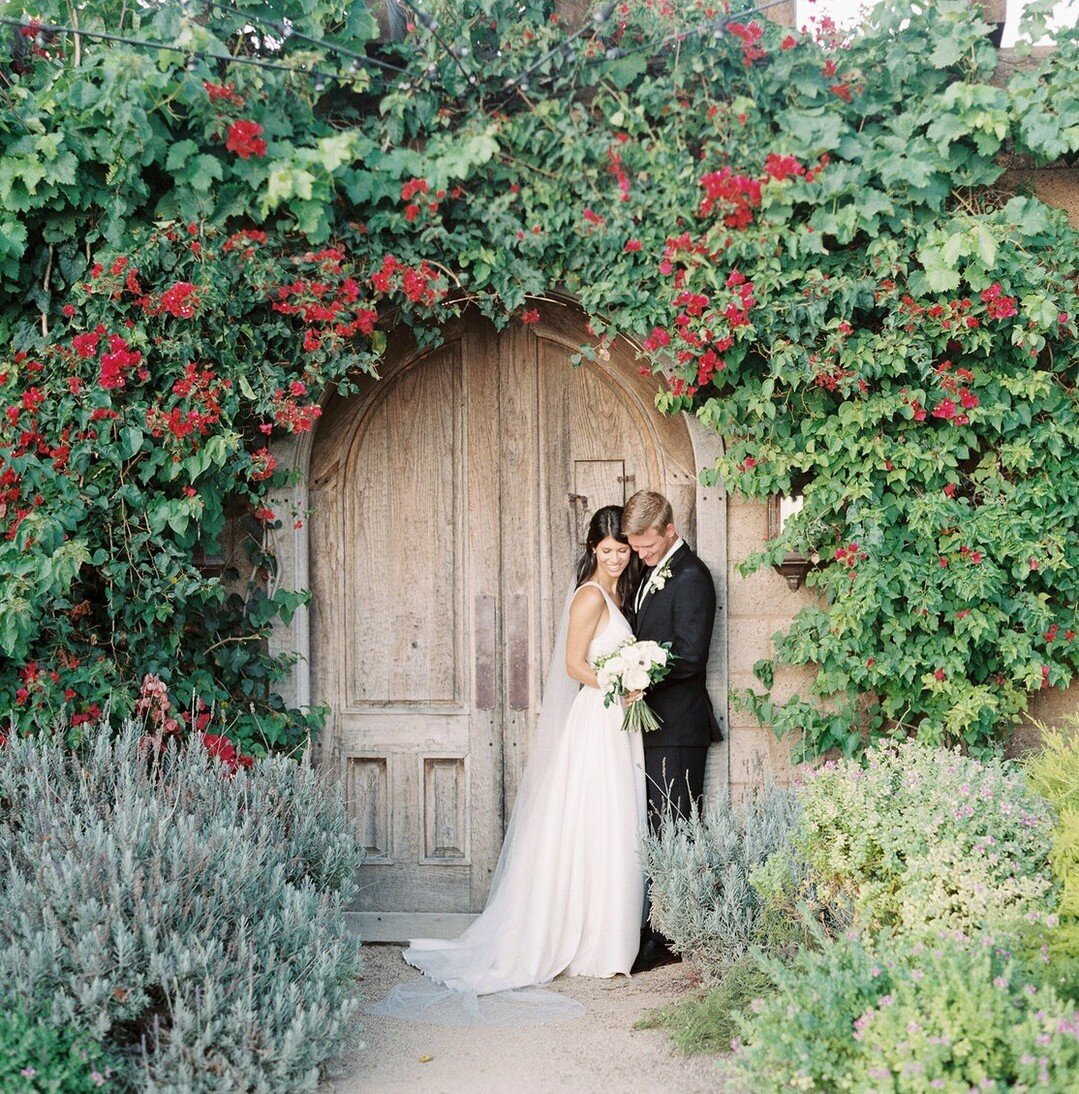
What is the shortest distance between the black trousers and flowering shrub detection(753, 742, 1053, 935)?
752 millimetres

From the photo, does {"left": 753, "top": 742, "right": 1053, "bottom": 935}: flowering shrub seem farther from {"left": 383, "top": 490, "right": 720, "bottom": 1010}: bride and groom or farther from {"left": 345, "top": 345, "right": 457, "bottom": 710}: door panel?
{"left": 345, "top": 345, "right": 457, "bottom": 710}: door panel

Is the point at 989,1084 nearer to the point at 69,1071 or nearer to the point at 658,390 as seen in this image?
the point at 69,1071

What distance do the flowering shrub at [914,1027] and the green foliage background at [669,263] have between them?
172 cm

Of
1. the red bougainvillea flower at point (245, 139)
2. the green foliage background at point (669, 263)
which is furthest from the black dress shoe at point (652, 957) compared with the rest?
the red bougainvillea flower at point (245, 139)

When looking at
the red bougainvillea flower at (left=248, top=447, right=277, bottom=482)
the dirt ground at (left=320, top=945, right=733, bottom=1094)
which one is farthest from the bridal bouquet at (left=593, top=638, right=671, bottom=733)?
the red bougainvillea flower at (left=248, top=447, right=277, bottom=482)

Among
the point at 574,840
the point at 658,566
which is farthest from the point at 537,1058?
the point at 658,566

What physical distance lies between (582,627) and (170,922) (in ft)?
6.65

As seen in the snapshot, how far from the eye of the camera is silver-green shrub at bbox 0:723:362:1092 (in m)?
3.21

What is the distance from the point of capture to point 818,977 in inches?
119

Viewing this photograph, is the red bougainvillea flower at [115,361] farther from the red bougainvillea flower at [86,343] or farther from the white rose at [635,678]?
the white rose at [635,678]

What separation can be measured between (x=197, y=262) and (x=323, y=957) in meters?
2.65

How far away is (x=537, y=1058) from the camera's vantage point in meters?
3.85

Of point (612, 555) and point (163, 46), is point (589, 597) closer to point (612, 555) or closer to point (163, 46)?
point (612, 555)

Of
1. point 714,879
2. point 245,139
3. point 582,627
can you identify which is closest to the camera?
point 714,879
